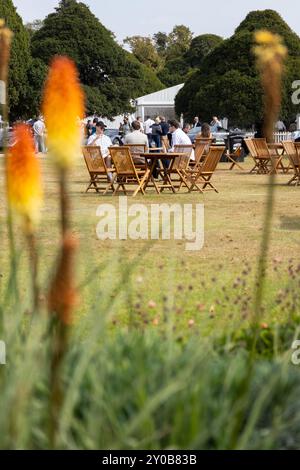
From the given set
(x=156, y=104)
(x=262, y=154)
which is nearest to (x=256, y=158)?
(x=262, y=154)

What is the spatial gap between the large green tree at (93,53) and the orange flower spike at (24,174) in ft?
186

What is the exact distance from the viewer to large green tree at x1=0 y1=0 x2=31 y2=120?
43.4 m

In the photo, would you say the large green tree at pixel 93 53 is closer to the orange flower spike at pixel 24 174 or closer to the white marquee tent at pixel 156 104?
the white marquee tent at pixel 156 104

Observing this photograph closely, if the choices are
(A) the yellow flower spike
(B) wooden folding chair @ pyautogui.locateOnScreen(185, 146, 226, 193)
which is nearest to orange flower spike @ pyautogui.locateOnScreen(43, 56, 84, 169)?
(A) the yellow flower spike

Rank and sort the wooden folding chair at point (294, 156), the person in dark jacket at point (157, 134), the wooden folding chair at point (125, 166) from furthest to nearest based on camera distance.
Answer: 1. the person in dark jacket at point (157, 134)
2. the wooden folding chair at point (294, 156)
3. the wooden folding chair at point (125, 166)

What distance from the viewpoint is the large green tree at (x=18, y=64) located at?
1708 inches

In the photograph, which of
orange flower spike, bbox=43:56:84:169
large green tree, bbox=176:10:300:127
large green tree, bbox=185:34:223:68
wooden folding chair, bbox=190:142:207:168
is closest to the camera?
orange flower spike, bbox=43:56:84:169

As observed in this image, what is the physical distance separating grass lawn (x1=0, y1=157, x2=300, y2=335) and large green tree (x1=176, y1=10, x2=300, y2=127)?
19.3 meters

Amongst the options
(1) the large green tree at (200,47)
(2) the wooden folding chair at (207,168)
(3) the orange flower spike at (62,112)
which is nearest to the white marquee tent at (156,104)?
(1) the large green tree at (200,47)

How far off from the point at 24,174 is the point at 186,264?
613 cm

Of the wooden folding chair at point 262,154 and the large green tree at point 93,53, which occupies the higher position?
the large green tree at point 93,53

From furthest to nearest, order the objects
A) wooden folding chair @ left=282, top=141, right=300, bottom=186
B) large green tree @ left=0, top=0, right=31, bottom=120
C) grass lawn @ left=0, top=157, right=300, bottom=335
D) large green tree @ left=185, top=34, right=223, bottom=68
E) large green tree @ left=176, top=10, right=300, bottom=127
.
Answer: large green tree @ left=185, top=34, right=223, bottom=68, large green tree @ left=0, top=0, right=31, bottom=120, large green tree @ left=176, top=10, right=300, bottom=127, wooden folding chair @ left=282, top=141, right=300, bottom=186, grass lawn @ left=0, top=157, right=300, bottom=335

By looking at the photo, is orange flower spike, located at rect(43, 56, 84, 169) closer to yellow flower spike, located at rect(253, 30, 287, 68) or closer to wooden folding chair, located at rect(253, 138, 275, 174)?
yellow flower spike, located at rect(253, 30, 287, 68)

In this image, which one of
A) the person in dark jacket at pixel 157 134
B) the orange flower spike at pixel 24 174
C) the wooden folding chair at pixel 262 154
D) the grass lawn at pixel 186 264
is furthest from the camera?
the person in dark jacket at pixel 157 134
